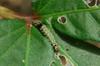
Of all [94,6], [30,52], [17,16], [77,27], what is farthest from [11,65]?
[94,6]

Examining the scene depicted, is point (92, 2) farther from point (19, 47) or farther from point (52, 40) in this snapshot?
point (19, 47)

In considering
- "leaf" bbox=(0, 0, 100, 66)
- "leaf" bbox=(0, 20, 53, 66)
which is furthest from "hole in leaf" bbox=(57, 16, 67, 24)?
"leaf" bbox=(0, 20, 53, 66)

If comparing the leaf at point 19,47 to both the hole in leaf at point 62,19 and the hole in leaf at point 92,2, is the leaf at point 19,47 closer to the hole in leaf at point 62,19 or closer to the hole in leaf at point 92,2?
the hole in leaf at point 62,19

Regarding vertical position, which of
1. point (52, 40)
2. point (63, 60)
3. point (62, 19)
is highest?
point (62, 19)

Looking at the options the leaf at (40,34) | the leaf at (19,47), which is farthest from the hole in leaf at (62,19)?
the leaf at (19,47)

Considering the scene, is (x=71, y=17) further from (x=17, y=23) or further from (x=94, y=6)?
(x=17, y=23)

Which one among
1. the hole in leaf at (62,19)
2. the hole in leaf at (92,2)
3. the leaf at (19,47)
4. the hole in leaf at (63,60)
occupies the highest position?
the hole in leaf at (92,2)

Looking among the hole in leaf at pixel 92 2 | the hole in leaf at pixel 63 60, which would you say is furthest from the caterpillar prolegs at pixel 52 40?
the hole in leaf at pixel 92 2

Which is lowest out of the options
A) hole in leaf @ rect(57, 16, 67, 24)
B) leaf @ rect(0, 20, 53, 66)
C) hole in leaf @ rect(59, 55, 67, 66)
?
hole in leaf @ rect(59, 55, 67, 66)

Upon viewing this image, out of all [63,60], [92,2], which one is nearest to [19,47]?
[63,60]

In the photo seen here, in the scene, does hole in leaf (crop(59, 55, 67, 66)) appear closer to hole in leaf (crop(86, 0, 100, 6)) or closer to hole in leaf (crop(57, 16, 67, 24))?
hole in leaf (crop(57, 16, 67, 24))

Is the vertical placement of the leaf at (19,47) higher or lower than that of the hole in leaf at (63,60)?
higher

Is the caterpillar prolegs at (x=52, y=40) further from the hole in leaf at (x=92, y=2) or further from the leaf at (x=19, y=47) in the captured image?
the hole in leaf at (x=92, y=2)
